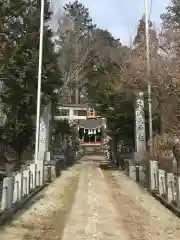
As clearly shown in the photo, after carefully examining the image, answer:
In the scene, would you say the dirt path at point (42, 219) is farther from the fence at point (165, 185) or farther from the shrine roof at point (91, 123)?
the shrine roof at point (91, 123)

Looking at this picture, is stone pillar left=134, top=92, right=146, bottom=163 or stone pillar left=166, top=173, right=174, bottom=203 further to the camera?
stone pillar left=134, top=92, right=146, bottom=163

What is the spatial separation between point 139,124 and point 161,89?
9.28 metres

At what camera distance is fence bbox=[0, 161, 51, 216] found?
11430 mm

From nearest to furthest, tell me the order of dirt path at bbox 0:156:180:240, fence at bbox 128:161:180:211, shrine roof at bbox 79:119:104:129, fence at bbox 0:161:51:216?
1. dirt path at bbox 0:156:180:240
2. fence at bbox 0:161:51:216
3. fence at bbox 128:161:180:211
4. shrine roof at bbox 79:119:104:129

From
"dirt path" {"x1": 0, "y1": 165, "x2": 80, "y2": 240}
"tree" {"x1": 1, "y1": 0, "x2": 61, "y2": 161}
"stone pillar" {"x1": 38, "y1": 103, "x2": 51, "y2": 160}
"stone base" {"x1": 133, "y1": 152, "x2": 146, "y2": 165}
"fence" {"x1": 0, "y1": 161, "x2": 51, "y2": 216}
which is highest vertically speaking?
"tree" {"x1": 1, "y1": 0, "x2": 61, "y2": 161}

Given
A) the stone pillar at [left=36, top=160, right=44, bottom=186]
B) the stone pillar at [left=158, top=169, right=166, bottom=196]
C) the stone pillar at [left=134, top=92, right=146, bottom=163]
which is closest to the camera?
the stone pillar at [left=158, top=169, right=166, bottom=196]

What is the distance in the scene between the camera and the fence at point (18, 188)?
11.4 metres

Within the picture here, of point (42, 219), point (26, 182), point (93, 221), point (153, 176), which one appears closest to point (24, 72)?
point (153, 176)

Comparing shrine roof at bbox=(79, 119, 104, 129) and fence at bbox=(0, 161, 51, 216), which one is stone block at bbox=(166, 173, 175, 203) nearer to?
fence at bbox=(0, 161, 51, 216)

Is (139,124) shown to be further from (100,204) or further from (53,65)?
(100,204)

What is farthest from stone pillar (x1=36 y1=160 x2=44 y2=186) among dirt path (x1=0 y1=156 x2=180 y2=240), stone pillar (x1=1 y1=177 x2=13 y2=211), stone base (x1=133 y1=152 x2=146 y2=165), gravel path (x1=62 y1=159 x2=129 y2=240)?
stone pillar (x1=1 y1=177 x2=13 y2=211)

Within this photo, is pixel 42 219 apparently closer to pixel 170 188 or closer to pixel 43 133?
pixel 170 188

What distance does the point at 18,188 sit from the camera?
13.5 metres

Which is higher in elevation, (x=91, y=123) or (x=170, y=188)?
(x=91, y=123)
